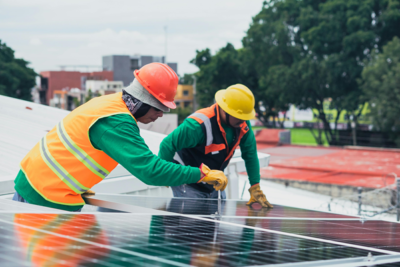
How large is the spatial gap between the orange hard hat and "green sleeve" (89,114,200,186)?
0.37 metres

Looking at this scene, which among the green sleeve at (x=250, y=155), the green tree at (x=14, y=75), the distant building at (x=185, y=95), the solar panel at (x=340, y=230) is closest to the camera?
the solar panel at (x=340, y=230)

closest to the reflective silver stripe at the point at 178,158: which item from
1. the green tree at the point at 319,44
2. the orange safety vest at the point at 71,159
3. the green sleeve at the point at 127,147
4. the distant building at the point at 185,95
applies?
the orange safety vest at the point at 71,159

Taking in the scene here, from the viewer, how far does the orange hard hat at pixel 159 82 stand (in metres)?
2.98

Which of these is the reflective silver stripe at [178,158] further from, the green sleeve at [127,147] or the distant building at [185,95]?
the distant building at [185,95]

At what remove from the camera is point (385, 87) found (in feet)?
85.1

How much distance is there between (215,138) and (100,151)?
214 centimetres

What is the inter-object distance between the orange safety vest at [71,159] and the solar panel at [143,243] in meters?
0.33

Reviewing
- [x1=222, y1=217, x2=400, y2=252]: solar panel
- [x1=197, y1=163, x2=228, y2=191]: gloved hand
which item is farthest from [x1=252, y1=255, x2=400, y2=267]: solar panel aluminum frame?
[x1=197, y1=163, x2=228, y2=191]: gloved hand

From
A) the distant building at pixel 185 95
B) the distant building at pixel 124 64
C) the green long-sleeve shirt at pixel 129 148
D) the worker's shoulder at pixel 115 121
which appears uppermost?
the distant building at pixel 124 64

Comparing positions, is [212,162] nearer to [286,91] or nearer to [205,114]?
[205,114]

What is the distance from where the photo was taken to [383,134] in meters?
31.8

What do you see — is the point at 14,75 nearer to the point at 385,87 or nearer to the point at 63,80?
the point at 385,87

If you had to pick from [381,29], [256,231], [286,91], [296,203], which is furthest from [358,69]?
[256,231]

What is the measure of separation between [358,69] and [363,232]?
96.4ft
